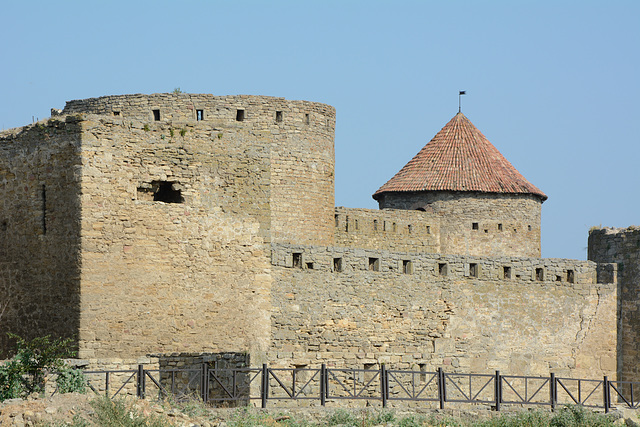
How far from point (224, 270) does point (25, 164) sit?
152 inches

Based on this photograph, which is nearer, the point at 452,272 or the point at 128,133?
the point at 128,133

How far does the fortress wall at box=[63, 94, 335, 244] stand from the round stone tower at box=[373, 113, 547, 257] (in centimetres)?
761

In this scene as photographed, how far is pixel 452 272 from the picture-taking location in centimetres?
2316

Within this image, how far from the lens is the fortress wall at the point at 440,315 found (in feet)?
68.3

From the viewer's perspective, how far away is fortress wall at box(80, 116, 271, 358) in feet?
59.9

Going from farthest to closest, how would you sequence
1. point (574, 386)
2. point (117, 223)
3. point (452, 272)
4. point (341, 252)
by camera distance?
1. point (574, 386)
2. point (452, 272)
3. point (341, 252)
4. point (117, 223)

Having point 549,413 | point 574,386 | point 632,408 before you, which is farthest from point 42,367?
point 574,386

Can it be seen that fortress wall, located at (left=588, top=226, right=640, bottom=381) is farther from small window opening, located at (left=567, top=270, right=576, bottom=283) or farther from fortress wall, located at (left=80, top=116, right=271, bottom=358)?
fortress wall, located at (left=80, top=116, right=271, bottom=358)

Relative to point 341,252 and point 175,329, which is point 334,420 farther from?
point 341,252

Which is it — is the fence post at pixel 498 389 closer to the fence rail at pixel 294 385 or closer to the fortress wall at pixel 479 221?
the fence rail at pixel 294 385

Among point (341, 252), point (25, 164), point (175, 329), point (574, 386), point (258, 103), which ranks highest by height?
point (258, 103)

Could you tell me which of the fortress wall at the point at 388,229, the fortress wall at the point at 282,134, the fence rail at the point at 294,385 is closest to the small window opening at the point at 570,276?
the fence rail at the point at 294,385

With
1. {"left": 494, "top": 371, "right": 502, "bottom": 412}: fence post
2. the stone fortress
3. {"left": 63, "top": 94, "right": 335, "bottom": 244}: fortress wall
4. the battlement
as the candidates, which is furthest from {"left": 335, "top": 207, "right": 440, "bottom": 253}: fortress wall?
{"left": 494, "top": 371, "right": 502, "bottom": 412}: fence post

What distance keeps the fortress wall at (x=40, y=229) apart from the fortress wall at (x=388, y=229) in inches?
446
